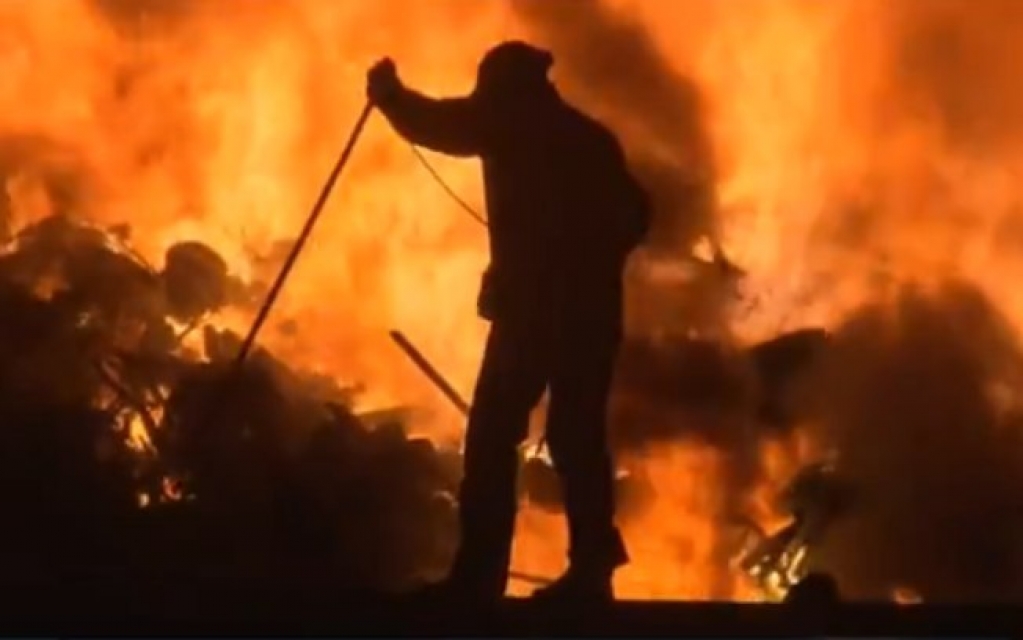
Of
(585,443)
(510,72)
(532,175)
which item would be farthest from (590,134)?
(585,443)

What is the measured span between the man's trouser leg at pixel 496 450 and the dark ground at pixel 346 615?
1.66 feet

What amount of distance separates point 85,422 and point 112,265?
196cm

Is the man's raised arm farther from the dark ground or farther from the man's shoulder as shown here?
the dark ground

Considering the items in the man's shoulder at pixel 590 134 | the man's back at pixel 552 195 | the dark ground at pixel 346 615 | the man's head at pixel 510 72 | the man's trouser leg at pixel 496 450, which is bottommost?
the dark ground at pixel 346 615

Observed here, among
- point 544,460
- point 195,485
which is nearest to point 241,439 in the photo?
point 195,485

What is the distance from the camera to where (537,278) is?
10.0 metres

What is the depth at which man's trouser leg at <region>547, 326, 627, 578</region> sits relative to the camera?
9977 mm

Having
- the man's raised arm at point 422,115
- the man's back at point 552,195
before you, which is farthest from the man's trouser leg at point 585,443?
the man's raised arm at point 422,115

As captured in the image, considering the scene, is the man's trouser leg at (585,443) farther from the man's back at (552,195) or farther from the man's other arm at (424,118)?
the man's other arm at (424,118)

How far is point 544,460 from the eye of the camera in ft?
48.9

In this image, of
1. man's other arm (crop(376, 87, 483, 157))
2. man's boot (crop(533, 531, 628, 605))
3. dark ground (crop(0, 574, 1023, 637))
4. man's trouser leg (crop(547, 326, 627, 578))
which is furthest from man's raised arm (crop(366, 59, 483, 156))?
dark ground (crop(0, 574, 1023, 637))

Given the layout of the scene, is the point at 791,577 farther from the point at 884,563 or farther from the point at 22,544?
the point at 22,544

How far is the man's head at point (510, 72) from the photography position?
9961mm

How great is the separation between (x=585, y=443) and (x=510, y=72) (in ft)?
5.47
